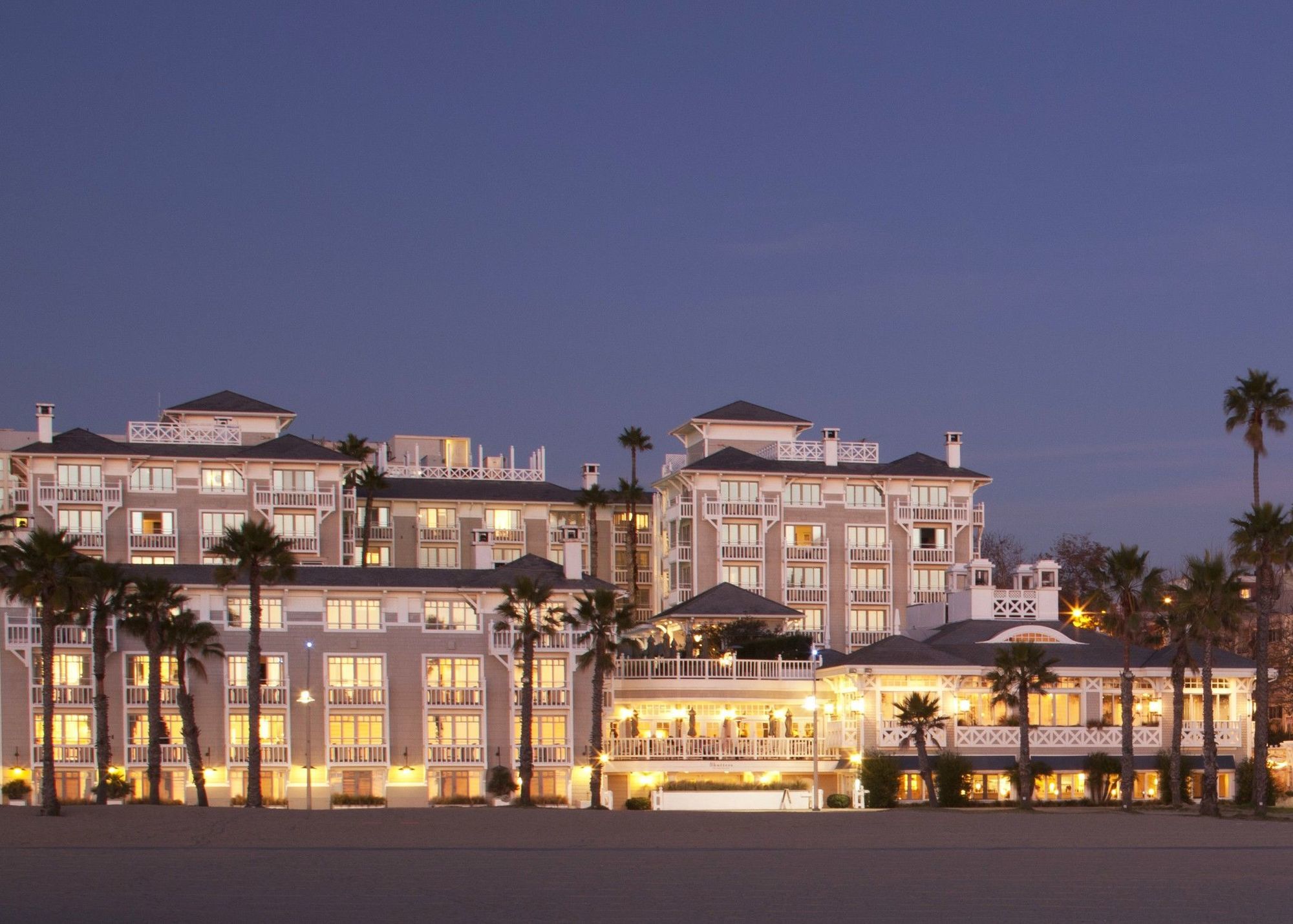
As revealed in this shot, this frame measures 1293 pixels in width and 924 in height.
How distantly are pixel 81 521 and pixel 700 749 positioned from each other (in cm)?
3431

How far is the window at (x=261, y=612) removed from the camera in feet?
263

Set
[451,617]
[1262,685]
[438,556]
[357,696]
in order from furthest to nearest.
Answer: [438,556] → [451,617] → [357,696] → [1262,685]

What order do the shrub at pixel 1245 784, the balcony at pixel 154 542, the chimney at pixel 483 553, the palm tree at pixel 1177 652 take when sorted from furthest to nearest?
1. the balcony at pixel 154 542
2. the chimney at pixel 483 553
3. the shrub at pixel 1245 784
4. the palm tree at pixel 1177 652

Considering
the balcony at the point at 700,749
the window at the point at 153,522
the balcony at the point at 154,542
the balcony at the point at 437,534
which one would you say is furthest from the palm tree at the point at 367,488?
the balcony at the point at 700,749

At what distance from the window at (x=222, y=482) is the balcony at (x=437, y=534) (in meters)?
13.2

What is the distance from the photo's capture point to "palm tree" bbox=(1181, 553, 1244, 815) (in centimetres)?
6894

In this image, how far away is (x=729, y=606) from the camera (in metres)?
90.8

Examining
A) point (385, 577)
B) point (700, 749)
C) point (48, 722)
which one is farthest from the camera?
point (385, 577)

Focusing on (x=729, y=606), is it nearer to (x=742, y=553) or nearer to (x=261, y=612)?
(x=742, y=553)

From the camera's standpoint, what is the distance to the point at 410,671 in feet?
267

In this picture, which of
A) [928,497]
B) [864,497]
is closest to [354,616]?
[864,497]

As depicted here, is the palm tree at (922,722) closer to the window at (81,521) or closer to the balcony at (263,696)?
the balcony at (263,696)

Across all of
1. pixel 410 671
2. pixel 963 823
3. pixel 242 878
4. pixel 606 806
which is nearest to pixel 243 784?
pixel 410 671

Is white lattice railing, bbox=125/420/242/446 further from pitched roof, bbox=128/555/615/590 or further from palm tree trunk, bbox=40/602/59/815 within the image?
palm tree trunk, bbox=40/602/59/815
